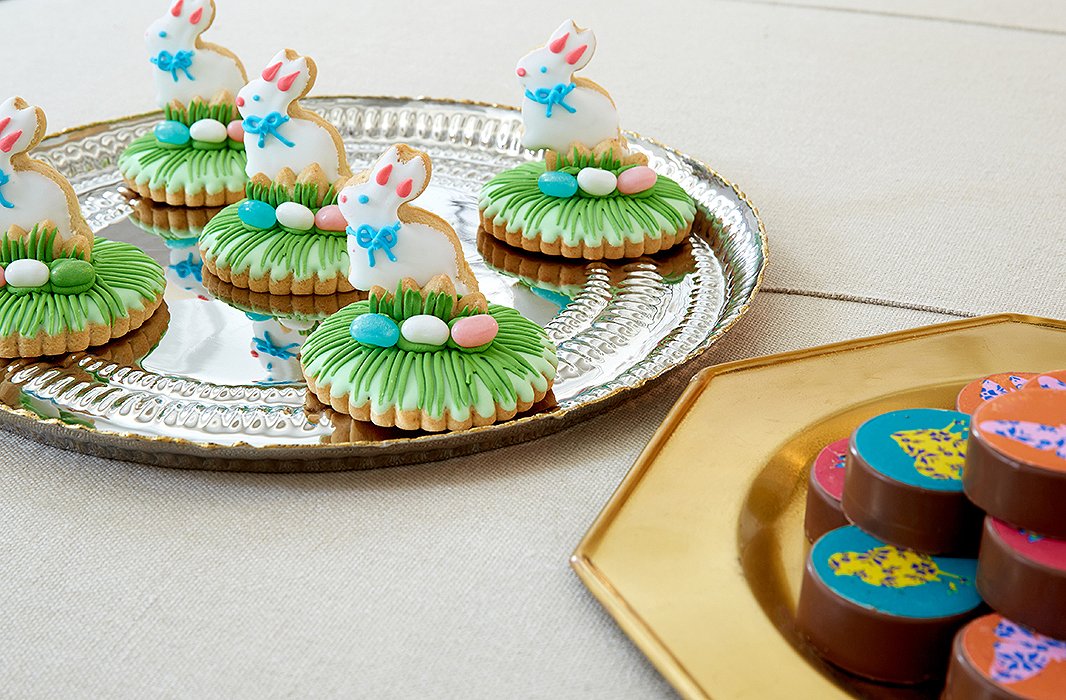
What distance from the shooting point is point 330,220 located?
1562 mm

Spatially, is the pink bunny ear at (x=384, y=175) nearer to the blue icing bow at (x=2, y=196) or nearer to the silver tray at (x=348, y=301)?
the silver tray at (x=348, y=301)

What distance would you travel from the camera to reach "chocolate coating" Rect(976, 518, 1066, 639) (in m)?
0.78

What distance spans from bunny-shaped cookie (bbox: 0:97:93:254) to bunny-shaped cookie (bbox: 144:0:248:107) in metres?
0.43

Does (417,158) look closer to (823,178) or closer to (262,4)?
(823,178)

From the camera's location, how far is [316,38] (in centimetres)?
261

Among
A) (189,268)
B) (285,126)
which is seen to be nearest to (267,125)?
(285,126)

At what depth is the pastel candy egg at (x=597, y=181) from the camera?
5.33ft

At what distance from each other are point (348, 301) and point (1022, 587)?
0.98 meters

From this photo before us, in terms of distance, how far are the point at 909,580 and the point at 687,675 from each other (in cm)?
18

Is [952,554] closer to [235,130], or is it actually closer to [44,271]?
[44,271]

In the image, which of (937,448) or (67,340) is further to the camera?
(67,340)

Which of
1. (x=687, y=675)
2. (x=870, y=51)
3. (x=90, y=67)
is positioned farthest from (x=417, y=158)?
(x=870, y=51)

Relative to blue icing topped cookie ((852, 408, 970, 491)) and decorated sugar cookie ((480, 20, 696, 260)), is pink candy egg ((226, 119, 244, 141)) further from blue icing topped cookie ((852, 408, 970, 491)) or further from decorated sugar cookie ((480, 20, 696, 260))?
blue icing topped cookie ((852, 408, 970, 491))

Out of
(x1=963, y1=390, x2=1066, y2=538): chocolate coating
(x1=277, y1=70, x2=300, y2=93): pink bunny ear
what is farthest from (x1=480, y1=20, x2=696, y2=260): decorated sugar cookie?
(x1=963, y1=390, x2=1066, y2=538): chocolate coating
